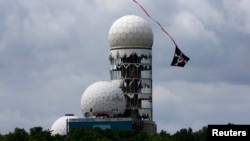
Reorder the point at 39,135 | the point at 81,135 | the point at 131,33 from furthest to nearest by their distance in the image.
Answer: the point at 131,33 < the point at 81,135 < the point at 39,135

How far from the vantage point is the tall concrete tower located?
195 m

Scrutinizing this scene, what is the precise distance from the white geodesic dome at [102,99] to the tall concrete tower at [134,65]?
25.9 ft

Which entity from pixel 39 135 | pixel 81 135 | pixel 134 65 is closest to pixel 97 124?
pixel 134 65

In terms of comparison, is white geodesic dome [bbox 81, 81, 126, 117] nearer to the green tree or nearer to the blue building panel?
the blue building panel

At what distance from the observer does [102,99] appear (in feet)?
602

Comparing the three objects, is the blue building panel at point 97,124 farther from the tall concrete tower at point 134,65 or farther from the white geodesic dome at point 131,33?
the white geodesic dome at point 131,33

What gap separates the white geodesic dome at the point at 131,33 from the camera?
636 ft

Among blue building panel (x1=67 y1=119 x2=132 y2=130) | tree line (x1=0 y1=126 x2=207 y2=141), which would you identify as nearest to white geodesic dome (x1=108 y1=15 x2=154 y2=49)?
blue building panel (x1=67 y1=119 x2=132 y2=130)

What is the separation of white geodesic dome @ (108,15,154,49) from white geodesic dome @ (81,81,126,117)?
33.8 feet

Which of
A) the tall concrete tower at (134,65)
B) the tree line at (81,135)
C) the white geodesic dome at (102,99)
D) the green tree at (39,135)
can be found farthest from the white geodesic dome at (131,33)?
the green tree at (39,135)

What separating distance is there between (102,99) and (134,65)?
1411 cm

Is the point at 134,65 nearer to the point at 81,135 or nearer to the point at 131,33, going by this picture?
the point at 131,33

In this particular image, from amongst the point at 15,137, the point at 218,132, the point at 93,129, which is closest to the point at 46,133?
the point at 15,137

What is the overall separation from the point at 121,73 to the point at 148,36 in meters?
7.67
